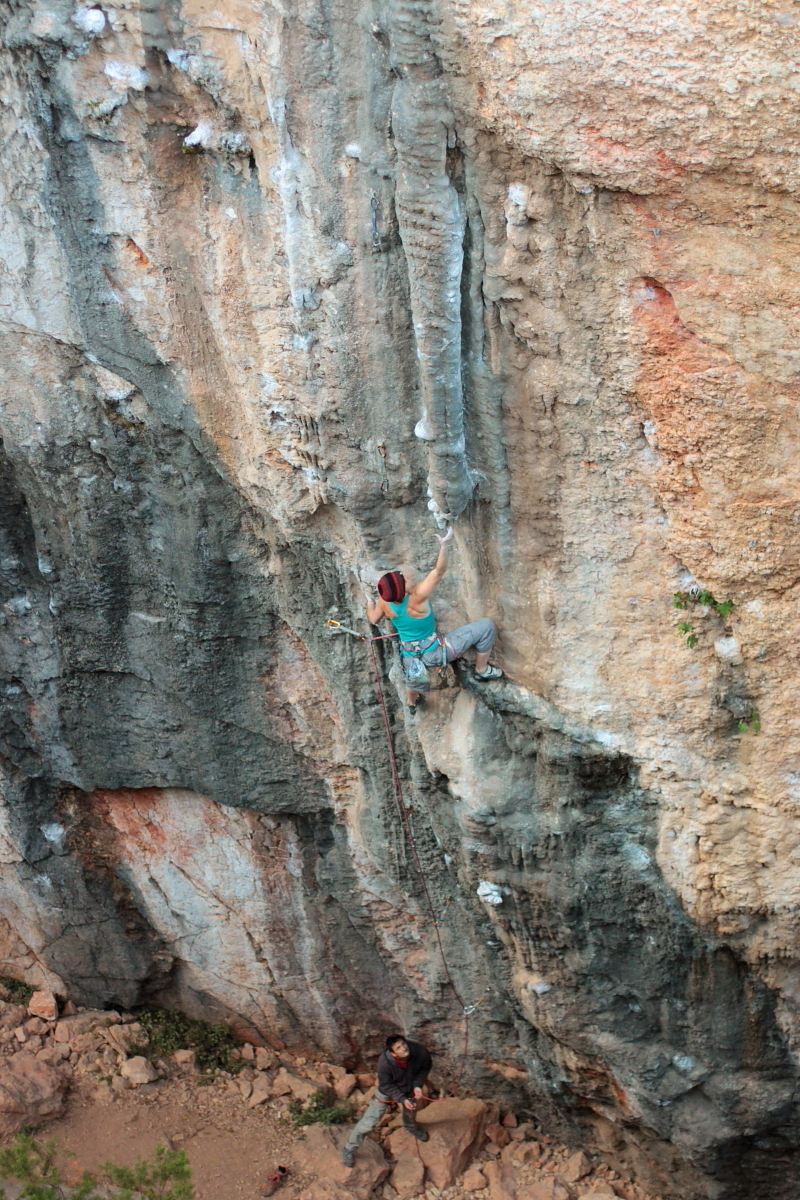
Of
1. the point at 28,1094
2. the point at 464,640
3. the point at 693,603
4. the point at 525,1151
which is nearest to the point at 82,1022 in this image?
the point at 28,1094

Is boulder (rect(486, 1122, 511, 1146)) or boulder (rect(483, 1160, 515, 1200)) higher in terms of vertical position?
boulder (rect(486, 1122, 511, 1146))

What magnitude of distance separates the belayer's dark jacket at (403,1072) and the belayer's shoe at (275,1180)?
0.83 m

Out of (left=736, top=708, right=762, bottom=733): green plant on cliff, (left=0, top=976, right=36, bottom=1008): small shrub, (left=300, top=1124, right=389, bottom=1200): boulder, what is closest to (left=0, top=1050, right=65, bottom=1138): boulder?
(left=0, top=976, right=36, bottom=1008): small shrub

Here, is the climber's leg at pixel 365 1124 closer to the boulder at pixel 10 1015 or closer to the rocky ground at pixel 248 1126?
the rocky ground at pixel 248 1126

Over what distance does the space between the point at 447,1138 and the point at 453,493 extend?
4713 mm

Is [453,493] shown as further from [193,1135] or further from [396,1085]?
[193,1135]

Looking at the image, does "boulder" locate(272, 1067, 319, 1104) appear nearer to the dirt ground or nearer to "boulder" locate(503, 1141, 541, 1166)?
the dirt ground

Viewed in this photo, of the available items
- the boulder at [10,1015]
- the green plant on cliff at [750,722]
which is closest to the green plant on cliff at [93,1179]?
the boulder at [10,1015]

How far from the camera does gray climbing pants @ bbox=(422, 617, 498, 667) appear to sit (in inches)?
209

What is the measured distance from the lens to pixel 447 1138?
7.28 m

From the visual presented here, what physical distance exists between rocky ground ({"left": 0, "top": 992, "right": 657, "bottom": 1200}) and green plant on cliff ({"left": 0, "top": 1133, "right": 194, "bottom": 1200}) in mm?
360

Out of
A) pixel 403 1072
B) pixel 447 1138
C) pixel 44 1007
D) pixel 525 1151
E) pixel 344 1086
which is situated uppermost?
pixel 44 1007

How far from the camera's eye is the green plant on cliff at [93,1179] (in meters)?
5.63

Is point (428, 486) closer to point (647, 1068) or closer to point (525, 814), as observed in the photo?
point (525, 814)
